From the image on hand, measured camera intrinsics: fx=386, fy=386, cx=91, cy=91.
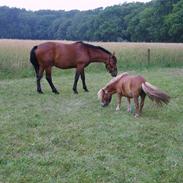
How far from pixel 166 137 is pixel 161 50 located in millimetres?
15663

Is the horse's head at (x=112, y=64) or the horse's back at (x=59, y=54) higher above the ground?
the horse's back at (x=59, y=54)

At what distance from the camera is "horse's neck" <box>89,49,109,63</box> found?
10680 millimetres

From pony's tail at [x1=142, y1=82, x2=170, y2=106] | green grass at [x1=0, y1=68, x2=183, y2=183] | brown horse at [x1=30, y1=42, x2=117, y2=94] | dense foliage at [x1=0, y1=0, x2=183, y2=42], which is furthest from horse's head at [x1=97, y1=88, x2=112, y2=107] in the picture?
dense foliage at [x1=0, y1=0, x2=183, y2=42]

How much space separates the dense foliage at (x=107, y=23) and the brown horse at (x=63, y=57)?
32.3m

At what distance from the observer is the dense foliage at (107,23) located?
44625 mm

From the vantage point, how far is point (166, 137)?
575 centimetres

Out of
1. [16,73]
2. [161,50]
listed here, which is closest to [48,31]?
[161,50]

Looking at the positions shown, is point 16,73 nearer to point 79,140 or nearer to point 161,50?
point 161,50

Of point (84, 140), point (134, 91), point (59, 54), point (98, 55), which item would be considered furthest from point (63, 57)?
point (84, 140)

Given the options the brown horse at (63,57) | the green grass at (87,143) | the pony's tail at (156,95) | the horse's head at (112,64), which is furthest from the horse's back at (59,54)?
the pony's tail at (156,95)

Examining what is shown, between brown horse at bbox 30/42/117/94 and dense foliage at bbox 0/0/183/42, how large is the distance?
32318 millimetres

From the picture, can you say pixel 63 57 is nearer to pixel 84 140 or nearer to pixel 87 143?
pixel 84 140

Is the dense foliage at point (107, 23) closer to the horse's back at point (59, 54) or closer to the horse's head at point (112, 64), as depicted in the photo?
the horse's head at point (112, 64)

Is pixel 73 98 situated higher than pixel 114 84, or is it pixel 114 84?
pixel 114 84
